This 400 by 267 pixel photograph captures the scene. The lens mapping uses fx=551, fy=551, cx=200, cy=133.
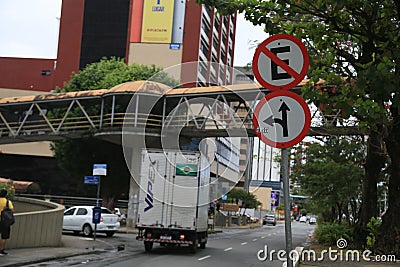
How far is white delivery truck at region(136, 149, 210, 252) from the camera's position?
18.8 meters

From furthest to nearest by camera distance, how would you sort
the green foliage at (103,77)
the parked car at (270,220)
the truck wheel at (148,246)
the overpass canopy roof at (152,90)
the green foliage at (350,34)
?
the parked car at (270,220), the green foliage at (103,77), the truck wheel at (148,246), the overpass canopy roof at (152,90), the green foliage at (350,34)

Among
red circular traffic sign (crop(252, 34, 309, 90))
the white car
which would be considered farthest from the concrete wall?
red circular traffic sign (crop(252, 34, 309, 90))

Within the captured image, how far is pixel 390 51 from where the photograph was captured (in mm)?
8961

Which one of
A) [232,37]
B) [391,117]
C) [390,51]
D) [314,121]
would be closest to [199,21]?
[232,37]

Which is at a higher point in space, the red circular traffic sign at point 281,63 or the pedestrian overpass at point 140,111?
the pedestrian overpass at point 140,111

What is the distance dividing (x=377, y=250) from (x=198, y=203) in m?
7.09

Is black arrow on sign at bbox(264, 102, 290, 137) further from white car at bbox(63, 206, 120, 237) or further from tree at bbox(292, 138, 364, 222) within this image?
white car at bbox(63, 206, 120, 237)

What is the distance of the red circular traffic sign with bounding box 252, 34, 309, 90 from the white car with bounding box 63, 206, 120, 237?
21.0 metres

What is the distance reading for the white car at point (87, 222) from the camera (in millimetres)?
26016

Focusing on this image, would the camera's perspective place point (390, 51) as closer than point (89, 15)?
Yes

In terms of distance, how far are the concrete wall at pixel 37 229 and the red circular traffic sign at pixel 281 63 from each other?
12.2 metres

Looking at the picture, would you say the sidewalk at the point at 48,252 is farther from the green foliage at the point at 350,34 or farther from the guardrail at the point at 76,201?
the guardrail at the point at 76,201

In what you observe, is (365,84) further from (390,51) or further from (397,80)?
(390,51)

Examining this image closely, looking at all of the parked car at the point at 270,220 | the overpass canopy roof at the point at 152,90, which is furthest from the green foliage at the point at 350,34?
the parked car at the point at 270,220
